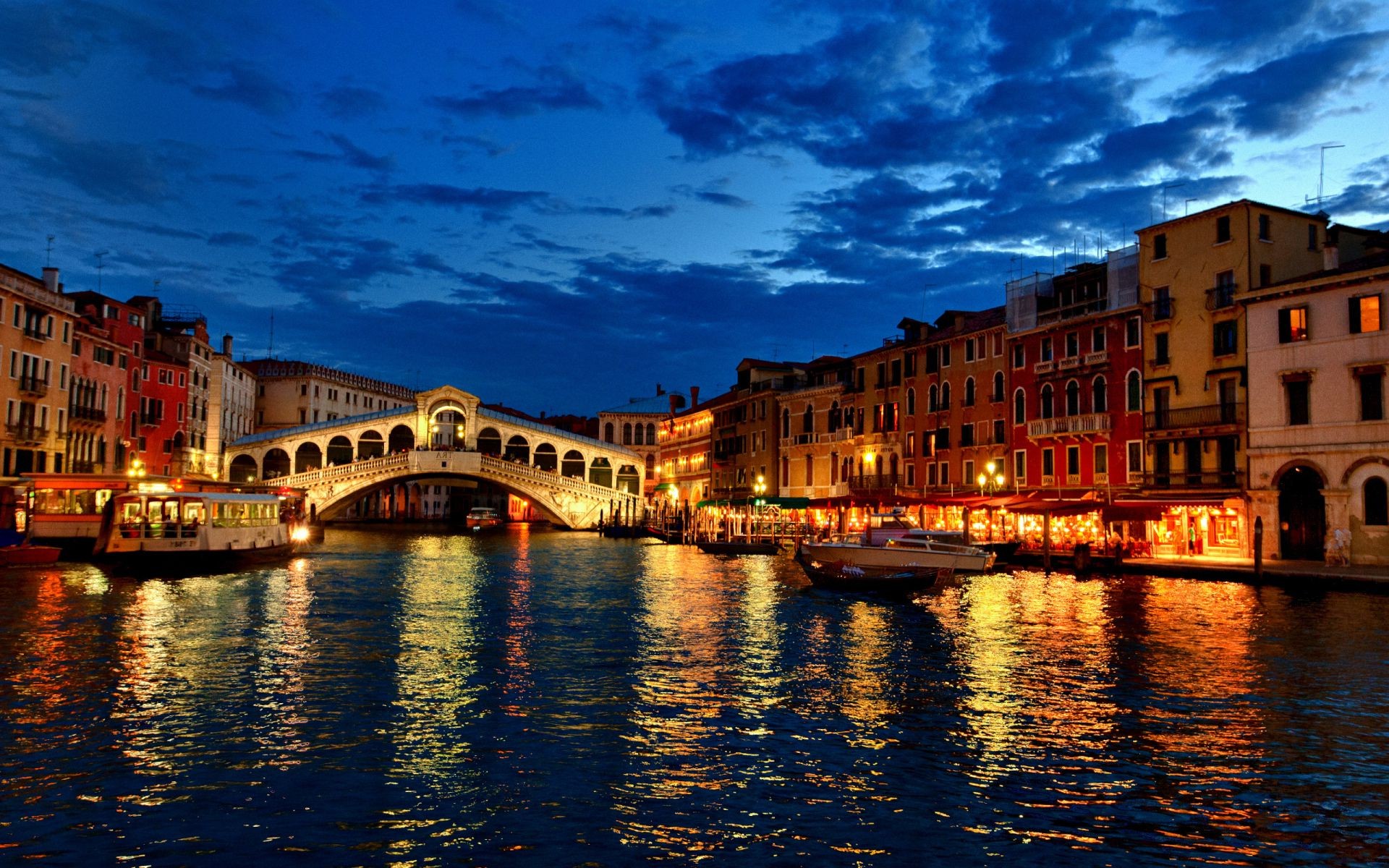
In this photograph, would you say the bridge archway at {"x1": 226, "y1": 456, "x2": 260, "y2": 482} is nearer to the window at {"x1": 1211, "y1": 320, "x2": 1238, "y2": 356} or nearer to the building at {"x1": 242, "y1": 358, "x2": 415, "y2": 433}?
the building at {"x1": 242, "y1": 358, "x2": 415, "y2": 433}

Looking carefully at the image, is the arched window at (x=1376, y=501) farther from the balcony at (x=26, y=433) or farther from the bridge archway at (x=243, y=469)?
the bridge archway at (x=243, y=469)

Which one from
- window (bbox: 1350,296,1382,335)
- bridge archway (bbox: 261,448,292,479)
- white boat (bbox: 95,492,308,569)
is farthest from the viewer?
bridge archway (bbox: 261,448,292,479)

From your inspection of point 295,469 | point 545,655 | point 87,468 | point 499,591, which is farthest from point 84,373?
point 545,655

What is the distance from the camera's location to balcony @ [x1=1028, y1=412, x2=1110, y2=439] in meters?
37.1

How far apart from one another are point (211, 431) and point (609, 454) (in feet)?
86.3

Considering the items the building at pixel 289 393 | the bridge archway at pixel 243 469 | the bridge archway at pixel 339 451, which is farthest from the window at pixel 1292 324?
the building at pixel 289 393

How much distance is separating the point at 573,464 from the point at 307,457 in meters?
18.6

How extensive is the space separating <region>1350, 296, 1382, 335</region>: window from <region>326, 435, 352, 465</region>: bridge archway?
60355 millimetres

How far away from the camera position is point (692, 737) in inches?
454

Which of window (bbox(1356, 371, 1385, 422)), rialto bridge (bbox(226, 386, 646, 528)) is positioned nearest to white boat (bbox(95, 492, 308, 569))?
rialto bridge (bbox(226, 386, 646, 528))

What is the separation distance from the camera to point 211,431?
67.2 metres

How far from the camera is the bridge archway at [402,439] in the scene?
249 feet

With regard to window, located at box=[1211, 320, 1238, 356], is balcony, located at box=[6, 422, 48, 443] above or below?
below

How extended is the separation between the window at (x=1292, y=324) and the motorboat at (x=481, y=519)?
5496 centimetres
